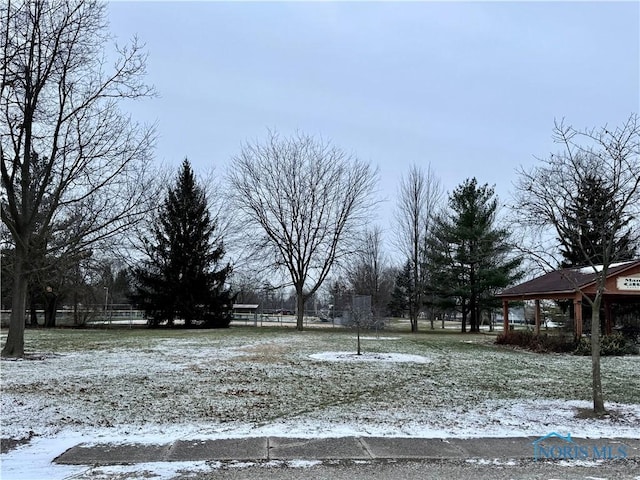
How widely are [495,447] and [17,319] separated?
42.6 feet

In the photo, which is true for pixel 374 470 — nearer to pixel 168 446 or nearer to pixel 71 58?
pixel 168 446

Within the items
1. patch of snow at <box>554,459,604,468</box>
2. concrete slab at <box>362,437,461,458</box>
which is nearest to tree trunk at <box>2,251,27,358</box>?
concrete slab at <box>362,437,461,458</box>

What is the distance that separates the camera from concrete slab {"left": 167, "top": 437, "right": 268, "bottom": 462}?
5.11 metres

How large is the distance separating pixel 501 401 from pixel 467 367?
470cm

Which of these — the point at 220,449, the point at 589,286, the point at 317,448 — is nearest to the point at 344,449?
the point at 317,448

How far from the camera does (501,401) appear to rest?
27.1 ft

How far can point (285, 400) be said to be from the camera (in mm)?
8016

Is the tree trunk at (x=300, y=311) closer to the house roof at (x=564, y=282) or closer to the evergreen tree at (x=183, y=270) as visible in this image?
the evergreen tree at (x=183, y=270)

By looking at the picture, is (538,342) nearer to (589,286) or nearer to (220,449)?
(589,286)

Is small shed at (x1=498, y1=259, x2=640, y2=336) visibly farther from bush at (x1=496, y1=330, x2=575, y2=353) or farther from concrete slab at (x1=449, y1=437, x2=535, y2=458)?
concrete slab at (x1=449, y1=437, x2=535, y2=458)

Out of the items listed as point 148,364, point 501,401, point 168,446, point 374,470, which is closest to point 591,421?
point 501,401

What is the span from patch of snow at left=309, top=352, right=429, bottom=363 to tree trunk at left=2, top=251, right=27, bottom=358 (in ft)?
25.9

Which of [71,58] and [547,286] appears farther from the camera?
[547,286]

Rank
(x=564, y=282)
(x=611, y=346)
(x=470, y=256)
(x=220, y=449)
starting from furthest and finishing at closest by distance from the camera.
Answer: (x=470, y=256) → (x=564, y=282) → (x=611, y=346) → (x=220, y=449)
